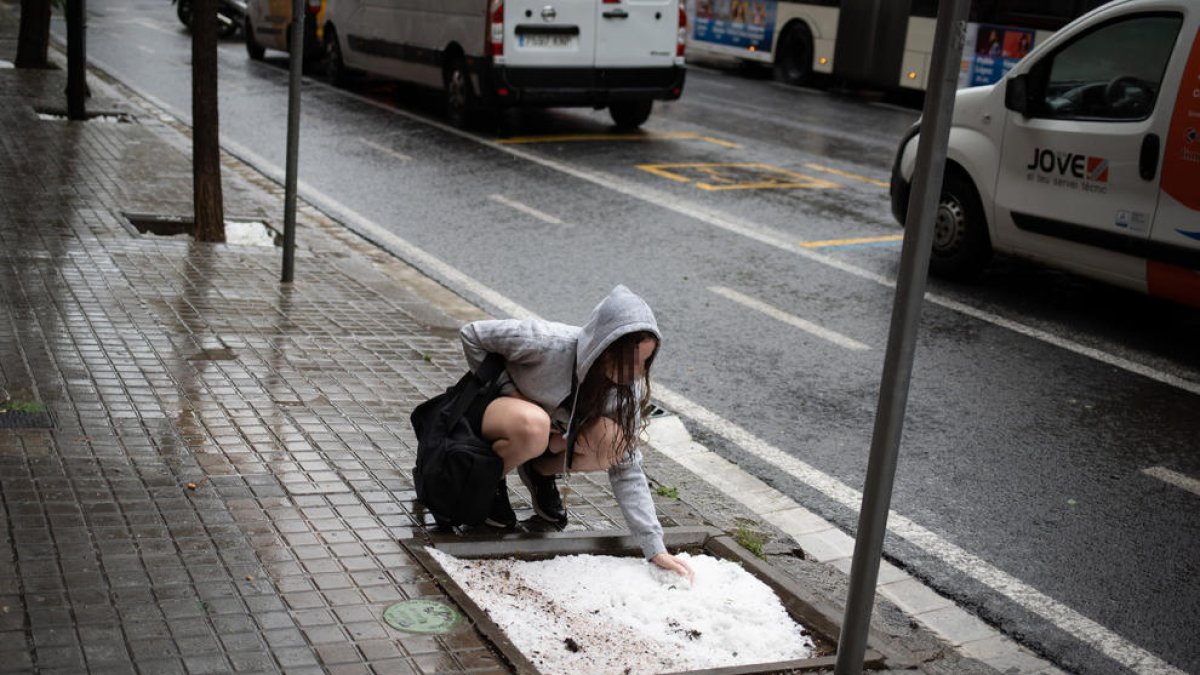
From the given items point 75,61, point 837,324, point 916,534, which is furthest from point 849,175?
point 916,534

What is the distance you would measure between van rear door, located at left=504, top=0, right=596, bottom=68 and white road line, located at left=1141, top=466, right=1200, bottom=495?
10200mm

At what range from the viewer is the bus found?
62.8 ft

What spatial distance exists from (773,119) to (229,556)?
1522cm

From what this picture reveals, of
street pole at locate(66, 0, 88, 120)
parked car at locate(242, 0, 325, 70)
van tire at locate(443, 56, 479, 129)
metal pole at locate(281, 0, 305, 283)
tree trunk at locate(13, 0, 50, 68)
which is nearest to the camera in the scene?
metal pole at locate(281, 0, 305, 283)

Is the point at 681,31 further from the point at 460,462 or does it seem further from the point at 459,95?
the point at 460,462

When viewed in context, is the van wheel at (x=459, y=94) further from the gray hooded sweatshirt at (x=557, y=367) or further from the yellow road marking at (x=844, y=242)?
the gray hooded sweatshirt at (x=557, y=367)

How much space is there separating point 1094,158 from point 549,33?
792 centimetres

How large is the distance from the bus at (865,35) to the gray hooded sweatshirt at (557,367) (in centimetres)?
1385

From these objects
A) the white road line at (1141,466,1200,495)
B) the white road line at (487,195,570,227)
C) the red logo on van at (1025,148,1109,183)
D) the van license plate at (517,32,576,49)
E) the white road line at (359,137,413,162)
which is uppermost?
the van license plate at (517,32,576,49)

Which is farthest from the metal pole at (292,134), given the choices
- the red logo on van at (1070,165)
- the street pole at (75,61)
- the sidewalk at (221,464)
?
the street pole at (75,61)

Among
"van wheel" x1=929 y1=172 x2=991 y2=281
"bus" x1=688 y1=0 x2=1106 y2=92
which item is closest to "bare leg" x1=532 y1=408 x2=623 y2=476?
"van wheel" x1=929 y1=172 x2=991 y2=281

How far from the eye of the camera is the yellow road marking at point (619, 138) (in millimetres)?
15594

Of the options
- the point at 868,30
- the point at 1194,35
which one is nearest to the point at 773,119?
the point at 868,30

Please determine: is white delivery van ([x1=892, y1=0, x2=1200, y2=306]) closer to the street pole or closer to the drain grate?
the drain grate
